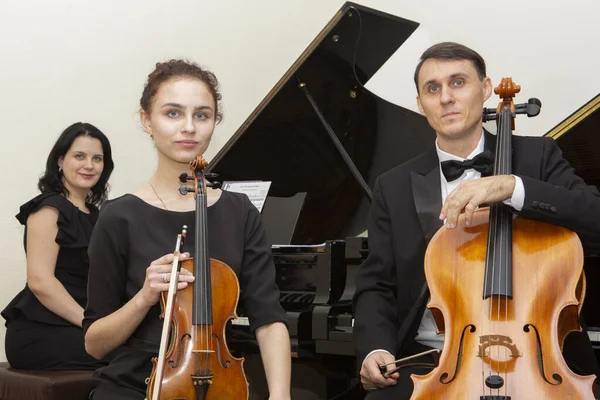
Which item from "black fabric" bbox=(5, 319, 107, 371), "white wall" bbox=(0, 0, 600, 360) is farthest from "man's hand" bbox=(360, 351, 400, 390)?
"white wall" bbox=(0, 0, 600, 360)

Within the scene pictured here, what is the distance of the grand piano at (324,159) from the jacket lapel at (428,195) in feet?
2.02

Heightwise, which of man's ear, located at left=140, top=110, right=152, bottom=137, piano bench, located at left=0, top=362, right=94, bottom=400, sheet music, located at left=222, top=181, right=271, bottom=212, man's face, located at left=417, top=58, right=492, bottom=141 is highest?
man's face, located at left=417, top=58, right=492, bottom=141

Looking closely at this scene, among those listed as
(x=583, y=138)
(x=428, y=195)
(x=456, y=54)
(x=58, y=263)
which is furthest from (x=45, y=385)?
(x=583, y=138)

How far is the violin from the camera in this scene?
1.55m

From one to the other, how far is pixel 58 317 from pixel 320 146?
4.85 ft

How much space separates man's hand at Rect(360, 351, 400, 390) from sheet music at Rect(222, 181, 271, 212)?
4.05 ft

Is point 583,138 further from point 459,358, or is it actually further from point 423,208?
point 459,358

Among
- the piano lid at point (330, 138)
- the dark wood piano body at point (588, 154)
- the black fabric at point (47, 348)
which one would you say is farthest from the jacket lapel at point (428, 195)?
the black fabric at point (47, 348)

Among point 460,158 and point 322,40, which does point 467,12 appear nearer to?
point 322,40

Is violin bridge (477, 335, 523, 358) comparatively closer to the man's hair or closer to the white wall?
the man's hair

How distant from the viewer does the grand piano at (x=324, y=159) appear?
2.79 metres

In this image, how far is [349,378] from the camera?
9.22 feet

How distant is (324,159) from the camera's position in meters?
3.40

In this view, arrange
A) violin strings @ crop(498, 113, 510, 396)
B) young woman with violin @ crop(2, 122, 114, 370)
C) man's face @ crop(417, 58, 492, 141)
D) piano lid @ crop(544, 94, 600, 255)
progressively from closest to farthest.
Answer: violin strings @ crop(498, 113, 510, 396) < man's face @ crop(417, 58, 492, 141) < piano lid @ crop(544, 94, 600, 255) < young woman with violin @ crop(2, 122, 114, 370)
